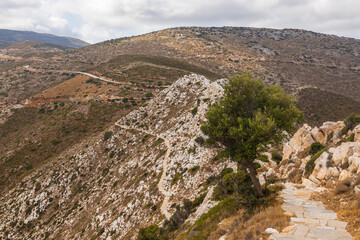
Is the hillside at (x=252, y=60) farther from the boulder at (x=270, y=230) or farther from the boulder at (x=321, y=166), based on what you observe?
the boulder at (x=270, y=230)

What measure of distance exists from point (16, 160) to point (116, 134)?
31.1 meters

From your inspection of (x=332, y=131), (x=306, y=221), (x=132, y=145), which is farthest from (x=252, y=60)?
(x=306, y=221)

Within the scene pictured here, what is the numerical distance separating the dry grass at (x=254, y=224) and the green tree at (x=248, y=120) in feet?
7.74

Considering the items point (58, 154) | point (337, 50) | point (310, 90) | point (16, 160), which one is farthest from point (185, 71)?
point (337, 50)

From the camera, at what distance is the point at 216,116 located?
52.2 ft

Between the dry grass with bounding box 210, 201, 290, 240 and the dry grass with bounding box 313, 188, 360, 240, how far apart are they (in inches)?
111

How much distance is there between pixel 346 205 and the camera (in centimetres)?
1184

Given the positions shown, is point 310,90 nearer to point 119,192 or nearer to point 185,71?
point 185,71

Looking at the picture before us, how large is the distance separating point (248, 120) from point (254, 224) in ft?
22.3

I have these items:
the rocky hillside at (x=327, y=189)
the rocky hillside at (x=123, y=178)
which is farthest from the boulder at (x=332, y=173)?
the rocky hillside at (x=123, y=178)

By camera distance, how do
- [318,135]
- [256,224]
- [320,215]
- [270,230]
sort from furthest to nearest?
[318,135] < [320,215] < [256,224] < [270,230]

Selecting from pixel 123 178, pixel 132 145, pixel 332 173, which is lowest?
pixel 123 178

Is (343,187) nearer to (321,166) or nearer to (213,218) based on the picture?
(321,166)

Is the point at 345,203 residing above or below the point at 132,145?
above
